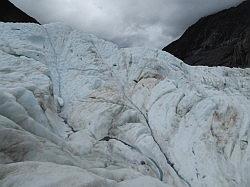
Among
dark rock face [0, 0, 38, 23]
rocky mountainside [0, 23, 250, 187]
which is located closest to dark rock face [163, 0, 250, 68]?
dark rock face [0, 0, 38, 23]

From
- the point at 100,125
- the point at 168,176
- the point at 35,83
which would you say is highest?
the point at 35,83

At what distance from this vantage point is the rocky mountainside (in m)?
12.2

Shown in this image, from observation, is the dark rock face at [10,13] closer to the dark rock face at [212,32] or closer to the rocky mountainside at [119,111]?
the dark rock face at [212,32]

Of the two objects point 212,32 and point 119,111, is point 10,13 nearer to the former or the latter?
point 119,111

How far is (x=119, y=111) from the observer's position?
646 inches

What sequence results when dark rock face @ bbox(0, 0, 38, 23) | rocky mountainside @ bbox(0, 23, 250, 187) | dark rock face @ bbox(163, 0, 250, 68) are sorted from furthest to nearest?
dark rock face @ bbox(163, 0, 250, 68) → dark rock face @ bbox(0, 0, 38, 23) → rocky mountainside @ bbox(0, 23, 250, 187)

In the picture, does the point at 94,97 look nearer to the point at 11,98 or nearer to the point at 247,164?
the point at 11,98

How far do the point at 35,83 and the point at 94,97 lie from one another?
8.39 feet

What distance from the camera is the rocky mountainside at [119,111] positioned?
1221 cm

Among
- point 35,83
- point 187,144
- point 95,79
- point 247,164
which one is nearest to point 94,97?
point 95,79

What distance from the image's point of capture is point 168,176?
46.9 feet

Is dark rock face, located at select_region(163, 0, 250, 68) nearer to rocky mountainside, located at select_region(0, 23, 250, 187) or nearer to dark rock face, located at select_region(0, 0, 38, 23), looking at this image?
dark rock face, located at select_region(0, 0, 38, 23)

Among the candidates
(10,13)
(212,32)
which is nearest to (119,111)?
(10,13)

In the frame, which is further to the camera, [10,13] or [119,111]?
[10,13]
